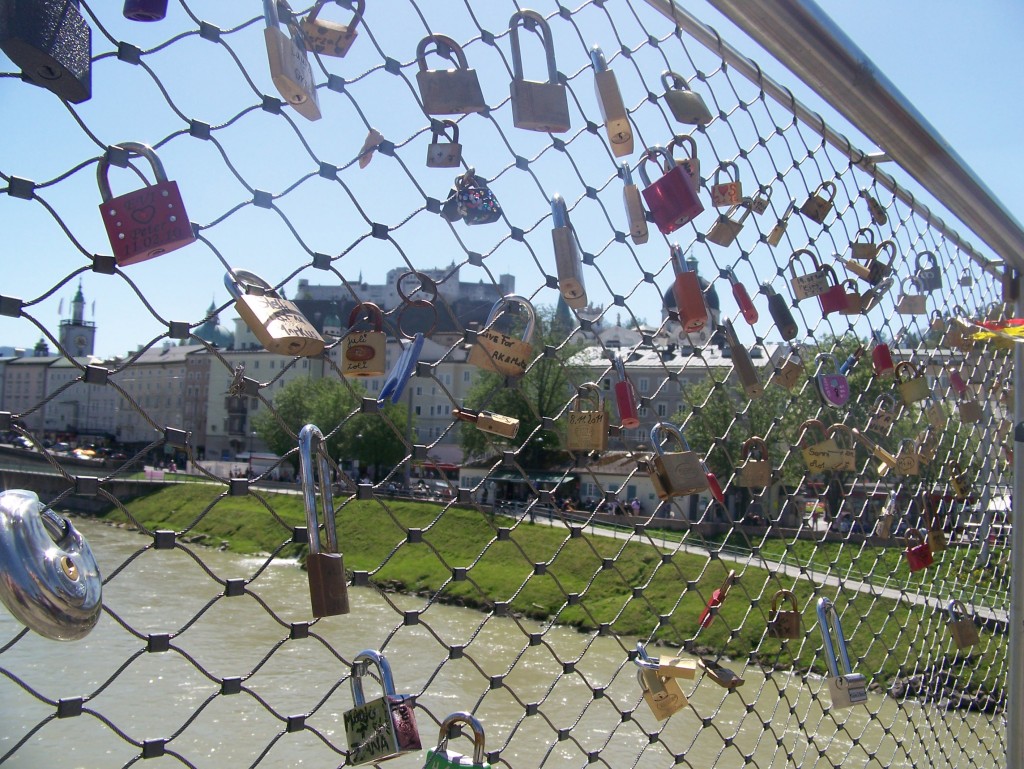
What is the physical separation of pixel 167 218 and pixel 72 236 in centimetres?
9

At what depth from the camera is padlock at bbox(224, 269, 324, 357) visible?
0.85 m

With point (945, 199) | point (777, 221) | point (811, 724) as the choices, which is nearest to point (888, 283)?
point (945, 199)

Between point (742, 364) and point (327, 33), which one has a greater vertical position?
point (327, 33)

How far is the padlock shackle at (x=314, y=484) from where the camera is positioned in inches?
33.0

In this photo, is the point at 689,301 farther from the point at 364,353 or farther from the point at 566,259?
the point at 364,353

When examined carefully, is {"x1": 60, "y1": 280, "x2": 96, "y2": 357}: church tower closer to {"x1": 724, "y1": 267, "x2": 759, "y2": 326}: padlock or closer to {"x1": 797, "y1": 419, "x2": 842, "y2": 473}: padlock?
{"x1": 724, "y1": 267, "x2": 759, "y2": 326}: padlock

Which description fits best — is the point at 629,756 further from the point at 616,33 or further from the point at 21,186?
the point at 21,186

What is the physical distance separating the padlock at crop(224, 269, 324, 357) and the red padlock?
103 millimetres

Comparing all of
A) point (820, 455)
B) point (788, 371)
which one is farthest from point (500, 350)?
point (820, 455)

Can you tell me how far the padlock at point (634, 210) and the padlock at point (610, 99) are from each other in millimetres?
80

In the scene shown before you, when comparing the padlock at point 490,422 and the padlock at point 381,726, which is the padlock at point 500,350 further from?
the padlock at point 381,726

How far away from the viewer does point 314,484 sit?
85 centimetres

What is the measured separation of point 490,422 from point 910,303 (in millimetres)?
1426

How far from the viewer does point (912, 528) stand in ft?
6.89
